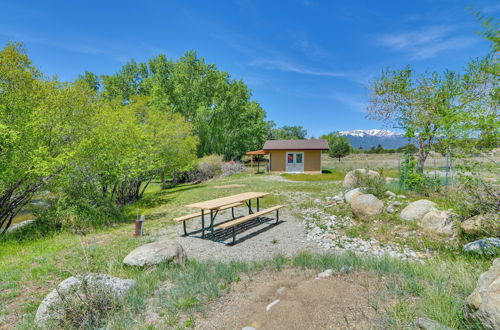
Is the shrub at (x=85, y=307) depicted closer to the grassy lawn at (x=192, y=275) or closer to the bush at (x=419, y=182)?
the grassy lawn at (x=192, y=275)

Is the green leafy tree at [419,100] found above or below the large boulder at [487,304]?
above

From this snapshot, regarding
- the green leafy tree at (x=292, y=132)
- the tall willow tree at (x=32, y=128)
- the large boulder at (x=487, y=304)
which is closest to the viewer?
the large boulder at (x=487, y=304)

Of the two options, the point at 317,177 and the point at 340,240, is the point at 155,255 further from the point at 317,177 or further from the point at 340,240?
the point at 317,177

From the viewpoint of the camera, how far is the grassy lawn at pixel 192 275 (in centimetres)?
250

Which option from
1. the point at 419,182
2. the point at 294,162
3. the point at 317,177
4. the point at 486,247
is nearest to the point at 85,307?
the point at 486,247

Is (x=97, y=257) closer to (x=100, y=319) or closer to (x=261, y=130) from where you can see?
(x=100, y=319)

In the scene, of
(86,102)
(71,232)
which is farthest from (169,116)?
(71,232)

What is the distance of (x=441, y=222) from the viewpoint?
532cm

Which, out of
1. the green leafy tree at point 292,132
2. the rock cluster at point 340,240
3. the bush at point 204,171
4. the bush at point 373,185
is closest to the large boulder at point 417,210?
the rock cluster at point 340,240

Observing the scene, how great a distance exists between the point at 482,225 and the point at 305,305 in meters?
4.01

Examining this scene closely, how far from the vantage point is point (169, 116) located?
17094 mm

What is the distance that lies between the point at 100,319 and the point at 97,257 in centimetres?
261

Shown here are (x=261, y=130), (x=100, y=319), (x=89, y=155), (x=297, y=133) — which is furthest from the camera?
(x=297, y=133)

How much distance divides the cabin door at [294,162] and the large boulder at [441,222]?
18.3m
